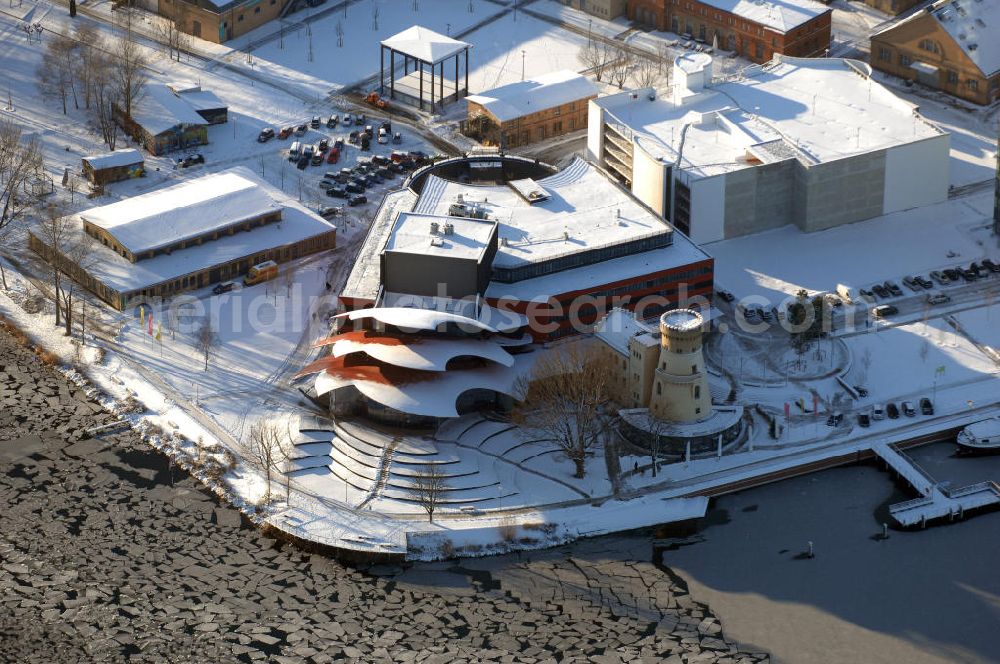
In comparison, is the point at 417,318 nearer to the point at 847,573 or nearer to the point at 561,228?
the point at 561,228

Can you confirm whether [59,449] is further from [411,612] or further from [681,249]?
[681,249]

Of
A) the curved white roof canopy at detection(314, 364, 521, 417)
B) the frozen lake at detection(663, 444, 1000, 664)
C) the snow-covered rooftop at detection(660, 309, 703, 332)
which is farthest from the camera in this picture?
the curved white roof canopy at detection(314, 364, 521, 417)

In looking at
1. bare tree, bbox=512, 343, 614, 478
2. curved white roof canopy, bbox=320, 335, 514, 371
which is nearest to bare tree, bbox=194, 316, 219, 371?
curved white roof canopy, bbox=320, 335, 514, 371

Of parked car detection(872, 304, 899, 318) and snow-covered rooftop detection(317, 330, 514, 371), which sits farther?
parked car detection(872, 304, 899, 318)

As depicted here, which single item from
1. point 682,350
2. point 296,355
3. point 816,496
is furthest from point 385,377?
point 816,496

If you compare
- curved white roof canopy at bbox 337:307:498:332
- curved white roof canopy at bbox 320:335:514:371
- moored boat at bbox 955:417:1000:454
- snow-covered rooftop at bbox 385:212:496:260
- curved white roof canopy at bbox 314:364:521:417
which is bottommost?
moored boat at bbox 955:417:1000:454

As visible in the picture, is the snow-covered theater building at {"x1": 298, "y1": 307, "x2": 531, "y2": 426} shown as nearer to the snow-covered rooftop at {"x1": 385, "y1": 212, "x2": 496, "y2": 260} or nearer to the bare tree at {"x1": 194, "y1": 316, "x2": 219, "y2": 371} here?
the snow-covered rooftop at {"x1": 385, "y1": 212, "x2": 496, "y2": 260}
